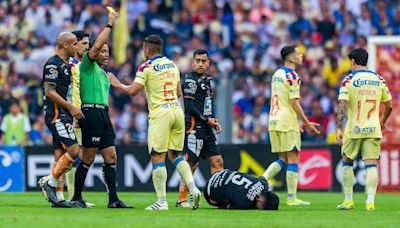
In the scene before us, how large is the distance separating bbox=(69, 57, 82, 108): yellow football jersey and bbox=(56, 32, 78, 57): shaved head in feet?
3.21

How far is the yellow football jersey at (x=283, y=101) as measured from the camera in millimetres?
18578

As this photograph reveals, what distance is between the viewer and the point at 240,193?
1644 cm

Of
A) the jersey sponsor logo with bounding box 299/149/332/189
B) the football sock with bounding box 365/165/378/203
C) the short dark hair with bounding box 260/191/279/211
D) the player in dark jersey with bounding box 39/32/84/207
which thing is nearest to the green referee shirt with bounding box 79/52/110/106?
the player in dark jersey with bounding box 39/32/84/207

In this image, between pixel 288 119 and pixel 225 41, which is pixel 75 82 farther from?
pixel 225 41

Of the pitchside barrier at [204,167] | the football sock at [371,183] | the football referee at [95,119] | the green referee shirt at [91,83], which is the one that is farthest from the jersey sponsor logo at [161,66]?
the pitchside barrier at [204,167]

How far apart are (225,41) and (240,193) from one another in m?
14.9

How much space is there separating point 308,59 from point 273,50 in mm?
1071

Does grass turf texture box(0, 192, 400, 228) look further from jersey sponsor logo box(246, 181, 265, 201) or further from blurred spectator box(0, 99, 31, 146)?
blurred spectator box(0, 99, 31, 146)

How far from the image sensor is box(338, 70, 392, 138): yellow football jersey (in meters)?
17.0

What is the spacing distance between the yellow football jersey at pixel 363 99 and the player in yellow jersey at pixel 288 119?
1.61m

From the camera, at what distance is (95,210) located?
1625 cm

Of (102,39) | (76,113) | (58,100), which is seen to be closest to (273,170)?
(76,113)

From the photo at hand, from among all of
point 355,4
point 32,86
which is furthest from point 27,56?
point 355,4

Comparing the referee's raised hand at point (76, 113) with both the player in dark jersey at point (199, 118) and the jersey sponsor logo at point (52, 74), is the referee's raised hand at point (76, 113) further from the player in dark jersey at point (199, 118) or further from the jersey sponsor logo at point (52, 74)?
the player in dark jersey at point (199, 118)
